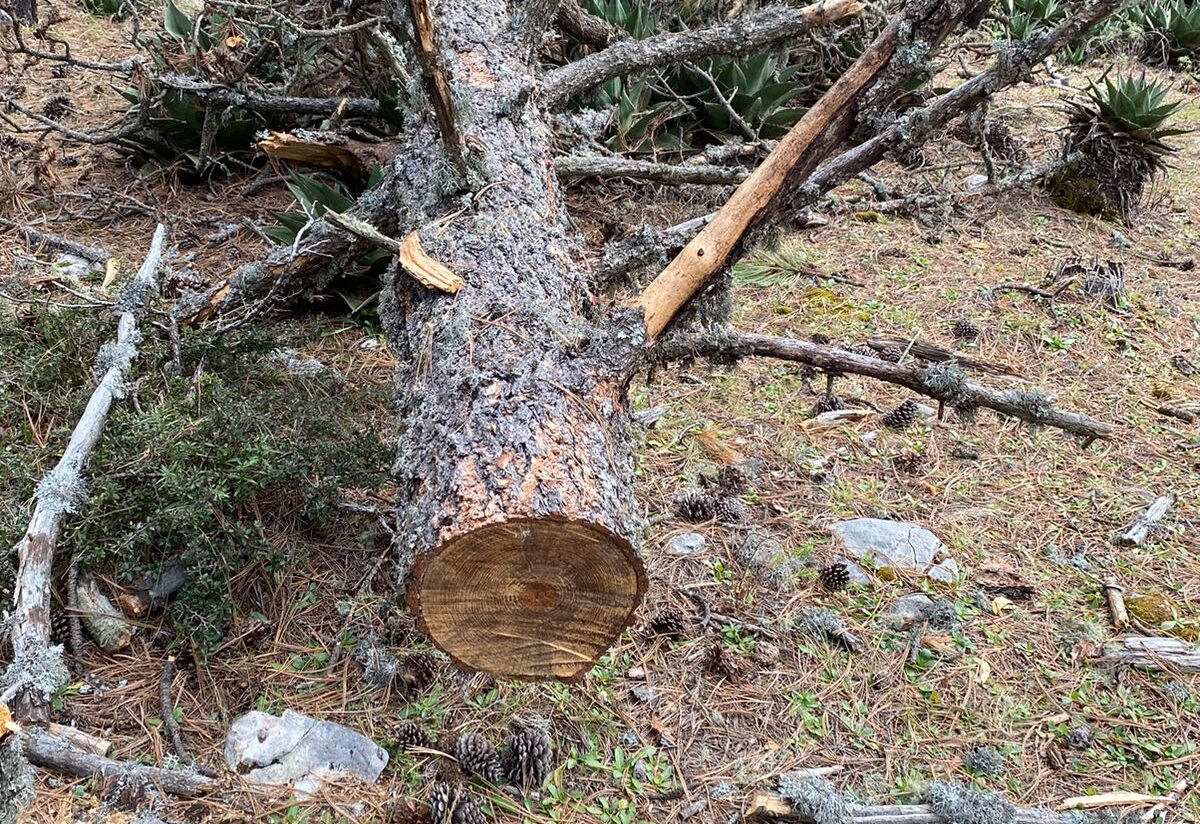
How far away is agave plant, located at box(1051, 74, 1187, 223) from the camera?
4.73m

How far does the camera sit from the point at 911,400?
12.1 feet

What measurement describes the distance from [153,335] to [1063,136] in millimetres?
5061

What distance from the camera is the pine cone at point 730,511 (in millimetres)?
3023

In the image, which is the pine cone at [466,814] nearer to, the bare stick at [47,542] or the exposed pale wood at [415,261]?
the bare stick at [47,542]

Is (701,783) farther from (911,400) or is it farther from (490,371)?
(911,400)

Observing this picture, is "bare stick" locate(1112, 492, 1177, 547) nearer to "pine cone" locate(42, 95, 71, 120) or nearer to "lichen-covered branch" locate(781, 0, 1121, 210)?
A: "lichen-covered branch" locate(781, 0, 1121, 210)

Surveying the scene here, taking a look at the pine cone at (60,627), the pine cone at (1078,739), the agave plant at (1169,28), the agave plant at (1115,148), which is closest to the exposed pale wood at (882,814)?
the pine cone at (1078,739)

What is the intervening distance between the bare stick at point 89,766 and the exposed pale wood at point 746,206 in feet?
5.28

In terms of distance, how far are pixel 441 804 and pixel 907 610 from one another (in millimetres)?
1528

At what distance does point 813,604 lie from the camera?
2.72 metres

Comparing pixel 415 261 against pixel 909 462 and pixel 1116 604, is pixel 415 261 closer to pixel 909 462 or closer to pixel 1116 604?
pixel 909 462

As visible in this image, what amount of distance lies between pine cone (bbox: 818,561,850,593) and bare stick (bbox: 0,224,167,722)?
2116 millimetres

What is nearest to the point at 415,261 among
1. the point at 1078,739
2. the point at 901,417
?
the point at 901,417

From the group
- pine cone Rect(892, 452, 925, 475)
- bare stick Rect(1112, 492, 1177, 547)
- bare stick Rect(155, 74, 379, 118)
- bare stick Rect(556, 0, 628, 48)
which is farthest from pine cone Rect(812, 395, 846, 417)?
bare stick Rect(556, 0, 628, 48)
